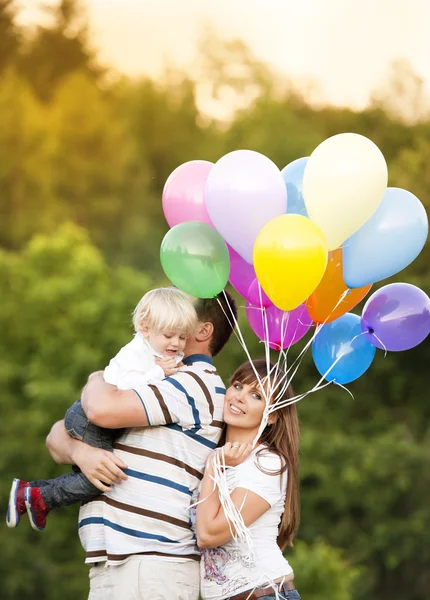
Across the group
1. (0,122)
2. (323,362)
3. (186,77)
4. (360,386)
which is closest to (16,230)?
(0,122)

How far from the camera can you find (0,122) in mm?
13758

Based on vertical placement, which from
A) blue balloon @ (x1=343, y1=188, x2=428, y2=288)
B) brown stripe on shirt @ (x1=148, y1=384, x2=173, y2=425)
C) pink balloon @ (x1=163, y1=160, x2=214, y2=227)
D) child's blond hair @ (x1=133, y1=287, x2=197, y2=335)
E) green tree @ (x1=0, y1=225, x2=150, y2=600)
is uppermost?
green tree @ (x1=0, y1=225, x2=150, y2=600)

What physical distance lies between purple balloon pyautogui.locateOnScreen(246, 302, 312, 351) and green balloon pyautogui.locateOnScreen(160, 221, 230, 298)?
0.70 ft

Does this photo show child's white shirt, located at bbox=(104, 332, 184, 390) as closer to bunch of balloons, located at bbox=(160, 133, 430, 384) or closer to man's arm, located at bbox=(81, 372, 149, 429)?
→ man's arm, located at bbox=(81, 372, 149, 429)

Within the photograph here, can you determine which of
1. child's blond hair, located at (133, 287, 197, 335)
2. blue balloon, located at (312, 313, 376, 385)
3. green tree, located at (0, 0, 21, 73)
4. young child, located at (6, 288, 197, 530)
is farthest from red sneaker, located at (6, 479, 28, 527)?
green tree, located at (0, 0, 21, 73)

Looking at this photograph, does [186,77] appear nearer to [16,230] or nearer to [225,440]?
[16,230]

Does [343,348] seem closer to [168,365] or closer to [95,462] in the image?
[168,365]

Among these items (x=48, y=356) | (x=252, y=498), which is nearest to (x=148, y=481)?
(x=252, y=498)

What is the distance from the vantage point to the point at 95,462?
8.43 ft

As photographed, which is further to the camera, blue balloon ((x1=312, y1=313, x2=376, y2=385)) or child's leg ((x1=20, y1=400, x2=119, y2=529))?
blue balloon ((x1=312, y1=313, x2=376, y2=385))

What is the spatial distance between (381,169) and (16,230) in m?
11.2

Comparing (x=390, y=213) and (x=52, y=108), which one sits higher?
(x=52, y=108)

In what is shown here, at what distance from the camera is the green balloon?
2.71 meters

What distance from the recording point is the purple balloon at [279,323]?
2961 millimetres
